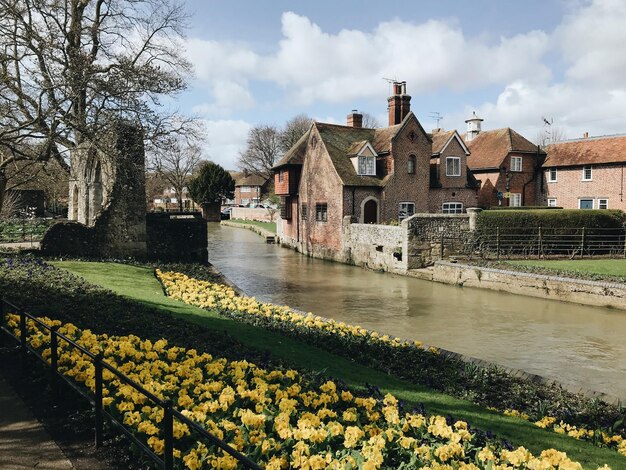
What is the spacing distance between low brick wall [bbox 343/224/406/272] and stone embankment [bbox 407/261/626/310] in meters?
2.25

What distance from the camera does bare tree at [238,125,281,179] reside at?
8738 cm

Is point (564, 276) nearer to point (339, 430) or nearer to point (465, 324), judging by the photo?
point (465, 324)

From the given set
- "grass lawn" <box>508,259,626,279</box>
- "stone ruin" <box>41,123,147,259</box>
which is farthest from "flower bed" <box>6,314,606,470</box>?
"grass lawn" <box>508,259,626,279</box>

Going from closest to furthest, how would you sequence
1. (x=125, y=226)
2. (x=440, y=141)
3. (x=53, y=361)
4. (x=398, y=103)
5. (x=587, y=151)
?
(x=53, y=361), (x=125, y=226), (x=398, y=103), (x=440, y=141), (x=587, y=151)

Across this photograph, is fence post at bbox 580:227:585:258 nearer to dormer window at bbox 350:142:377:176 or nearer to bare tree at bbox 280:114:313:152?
dormer window at bbox 350:142:377:176

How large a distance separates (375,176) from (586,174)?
1960 centimetres

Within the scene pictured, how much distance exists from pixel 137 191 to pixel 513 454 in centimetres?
2180

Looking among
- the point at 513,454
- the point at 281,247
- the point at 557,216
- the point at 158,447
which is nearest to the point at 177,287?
the point at 158,447

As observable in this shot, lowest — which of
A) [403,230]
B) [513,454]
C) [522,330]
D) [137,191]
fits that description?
[522,330]

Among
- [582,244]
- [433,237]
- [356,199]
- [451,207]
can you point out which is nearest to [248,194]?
[451,207]

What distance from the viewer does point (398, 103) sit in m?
39.6

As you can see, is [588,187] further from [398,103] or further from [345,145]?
[345,145]

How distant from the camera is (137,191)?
78.2 ft

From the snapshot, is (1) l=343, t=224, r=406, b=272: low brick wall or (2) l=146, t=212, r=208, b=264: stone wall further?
(1) l=343, t=224, r=406, b=272: low brick wall
